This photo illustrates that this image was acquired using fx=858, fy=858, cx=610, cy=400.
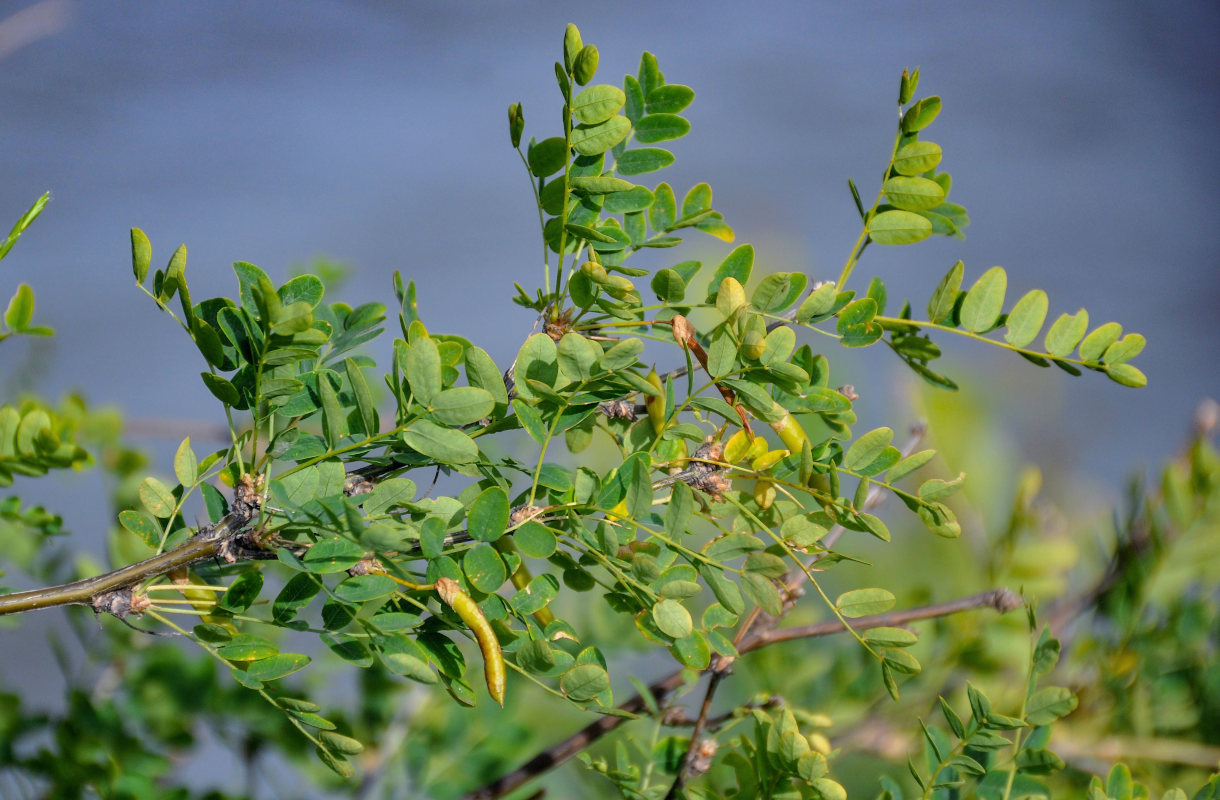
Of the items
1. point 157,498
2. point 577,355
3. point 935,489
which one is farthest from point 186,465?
point 935,489

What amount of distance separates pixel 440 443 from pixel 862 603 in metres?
0.15

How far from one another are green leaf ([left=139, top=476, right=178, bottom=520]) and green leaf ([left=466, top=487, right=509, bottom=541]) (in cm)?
11

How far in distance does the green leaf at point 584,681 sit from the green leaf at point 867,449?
4.0 inches

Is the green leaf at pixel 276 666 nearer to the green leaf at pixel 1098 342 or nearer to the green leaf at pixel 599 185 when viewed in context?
the green leaf at pixel 599 185

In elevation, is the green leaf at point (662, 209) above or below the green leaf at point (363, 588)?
above

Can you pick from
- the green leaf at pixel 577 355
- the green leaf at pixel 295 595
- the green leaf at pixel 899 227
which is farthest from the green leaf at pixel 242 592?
the green leaf at pixel 899 227

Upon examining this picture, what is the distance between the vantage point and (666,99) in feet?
0.95

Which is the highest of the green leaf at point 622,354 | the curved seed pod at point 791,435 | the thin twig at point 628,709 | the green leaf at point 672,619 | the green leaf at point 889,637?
the green leaf at point 622,354

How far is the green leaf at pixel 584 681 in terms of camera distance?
250 millimetres

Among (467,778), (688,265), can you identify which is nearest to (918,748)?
(467,778)

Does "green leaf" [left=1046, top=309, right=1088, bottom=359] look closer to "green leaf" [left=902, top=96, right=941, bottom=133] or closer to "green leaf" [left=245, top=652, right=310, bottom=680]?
"green leaf" [left=902, top=96, right=941, bottom=133]

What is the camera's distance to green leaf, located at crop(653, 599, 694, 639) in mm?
242

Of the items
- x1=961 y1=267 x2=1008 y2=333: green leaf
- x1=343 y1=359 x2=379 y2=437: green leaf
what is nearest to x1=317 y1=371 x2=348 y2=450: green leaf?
x1=343 y1=359 x2=379 y2=437: green leaf

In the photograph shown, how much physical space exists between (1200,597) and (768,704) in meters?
0.36
